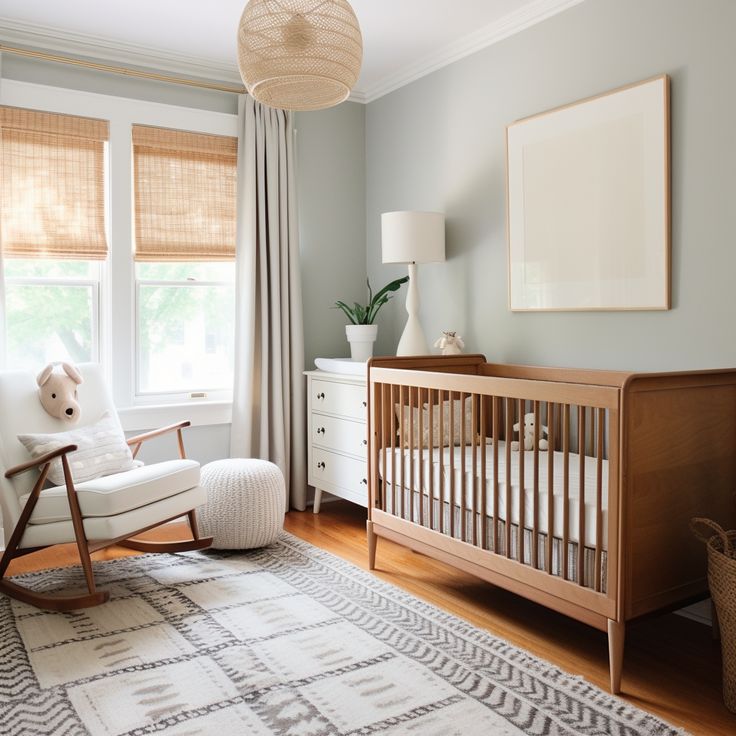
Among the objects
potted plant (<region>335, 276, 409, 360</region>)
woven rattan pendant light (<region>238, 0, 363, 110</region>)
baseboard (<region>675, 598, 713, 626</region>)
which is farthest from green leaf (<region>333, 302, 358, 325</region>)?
baseboard (<region>675, 598, 713, 626</region>)

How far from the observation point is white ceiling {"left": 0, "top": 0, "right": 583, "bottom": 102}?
3.16m

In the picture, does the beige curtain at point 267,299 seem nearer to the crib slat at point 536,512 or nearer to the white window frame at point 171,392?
the white window frame at point 171,392

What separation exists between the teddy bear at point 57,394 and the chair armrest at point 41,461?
0.39 metres

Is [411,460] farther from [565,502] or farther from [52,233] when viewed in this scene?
[52,233]

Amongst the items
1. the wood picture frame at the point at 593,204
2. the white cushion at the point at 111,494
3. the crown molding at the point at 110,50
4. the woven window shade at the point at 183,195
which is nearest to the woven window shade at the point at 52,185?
the woven window shade at the point at 183,195

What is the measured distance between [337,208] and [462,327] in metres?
1.15

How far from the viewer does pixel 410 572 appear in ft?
10.1

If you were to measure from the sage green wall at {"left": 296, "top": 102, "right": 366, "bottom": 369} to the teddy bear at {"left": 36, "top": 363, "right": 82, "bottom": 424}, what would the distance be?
56.9 inches

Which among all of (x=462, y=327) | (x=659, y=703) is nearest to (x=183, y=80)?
(x=462, y=327)

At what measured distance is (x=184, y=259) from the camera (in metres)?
3.90

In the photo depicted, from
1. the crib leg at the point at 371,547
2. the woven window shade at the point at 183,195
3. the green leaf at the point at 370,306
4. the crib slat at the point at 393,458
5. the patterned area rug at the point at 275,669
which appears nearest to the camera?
the patterned area rug at the point at 275,669

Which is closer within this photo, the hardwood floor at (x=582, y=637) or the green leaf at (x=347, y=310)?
the hardwood floor at (x=582, y=637)

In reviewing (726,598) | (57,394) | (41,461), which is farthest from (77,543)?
(726,598)

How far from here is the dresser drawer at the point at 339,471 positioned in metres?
3.66
